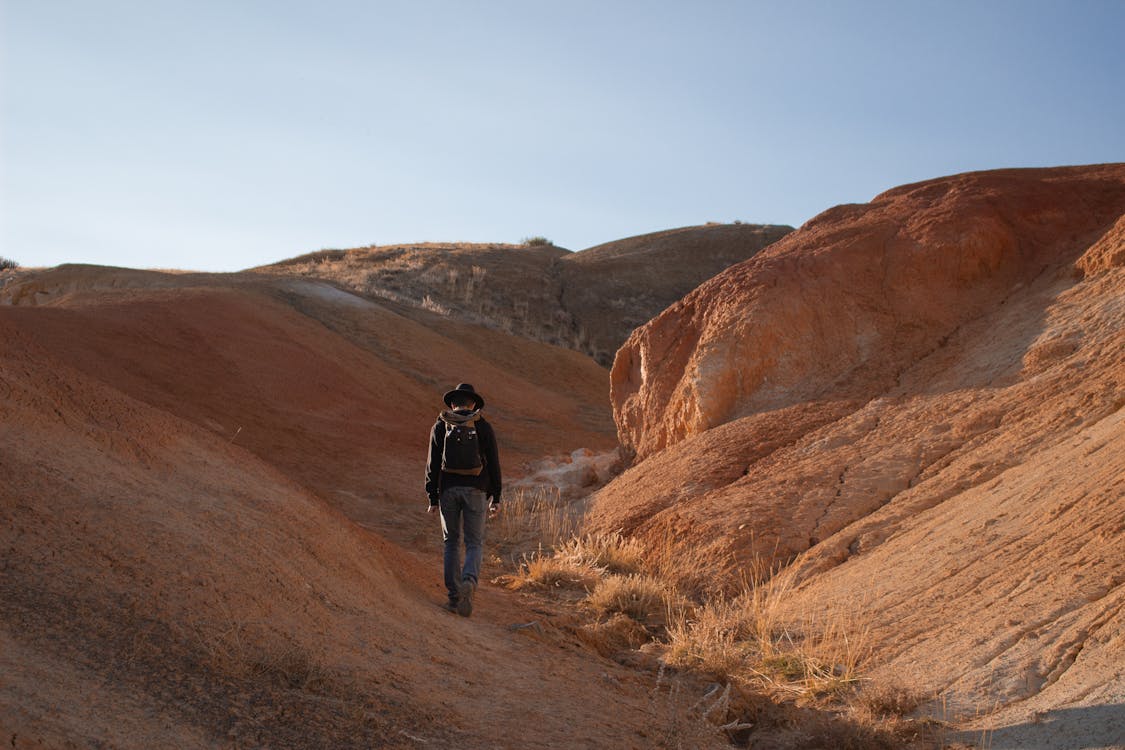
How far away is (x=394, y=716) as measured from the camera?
12.3ft

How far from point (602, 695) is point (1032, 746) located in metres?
2.00

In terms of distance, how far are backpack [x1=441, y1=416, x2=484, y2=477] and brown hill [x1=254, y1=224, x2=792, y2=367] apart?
21.8 metres

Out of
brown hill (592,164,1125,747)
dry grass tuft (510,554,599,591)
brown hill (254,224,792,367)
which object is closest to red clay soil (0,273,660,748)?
dry grass tuft (510,554,599,591)

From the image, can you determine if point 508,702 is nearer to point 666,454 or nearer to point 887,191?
point 666,454

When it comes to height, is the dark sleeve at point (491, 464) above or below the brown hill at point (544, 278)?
below

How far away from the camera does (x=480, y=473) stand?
6297mm

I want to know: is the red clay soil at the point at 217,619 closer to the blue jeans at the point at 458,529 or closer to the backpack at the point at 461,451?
the blue jeans at the point at 458,529

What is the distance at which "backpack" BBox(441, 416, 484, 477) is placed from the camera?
245 inches

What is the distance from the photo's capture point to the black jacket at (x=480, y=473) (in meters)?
6.30

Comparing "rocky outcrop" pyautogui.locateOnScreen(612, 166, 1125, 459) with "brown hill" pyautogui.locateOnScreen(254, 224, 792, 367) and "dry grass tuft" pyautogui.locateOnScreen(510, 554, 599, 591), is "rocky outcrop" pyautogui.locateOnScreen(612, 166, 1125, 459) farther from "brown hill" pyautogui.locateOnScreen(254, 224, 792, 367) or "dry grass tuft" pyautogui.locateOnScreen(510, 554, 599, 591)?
"brown hill" pyautogui.locateOnScreen(254, 224, 792, 367)

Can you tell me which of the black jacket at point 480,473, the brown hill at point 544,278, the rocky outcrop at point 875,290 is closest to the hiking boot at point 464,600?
the black jacket at point 480,473

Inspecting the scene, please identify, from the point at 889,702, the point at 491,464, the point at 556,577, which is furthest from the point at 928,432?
the point at 491,464

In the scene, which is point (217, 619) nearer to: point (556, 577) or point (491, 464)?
point (491, 464)

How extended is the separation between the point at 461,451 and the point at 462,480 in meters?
0.20
